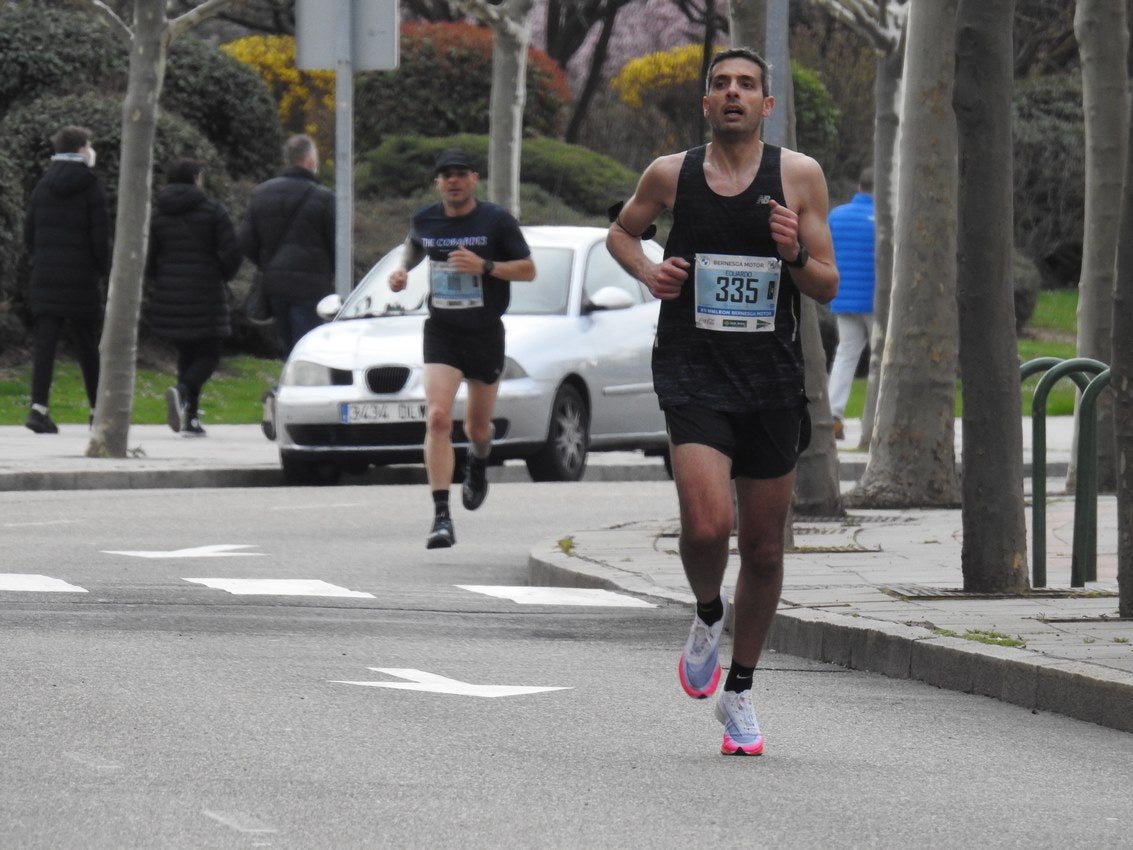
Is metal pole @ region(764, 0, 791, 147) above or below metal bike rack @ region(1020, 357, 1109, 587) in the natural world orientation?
above

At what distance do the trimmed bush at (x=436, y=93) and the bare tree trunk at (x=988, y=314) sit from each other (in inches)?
956

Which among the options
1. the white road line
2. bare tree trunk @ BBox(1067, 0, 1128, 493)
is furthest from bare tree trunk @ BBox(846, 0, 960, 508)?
the white road line

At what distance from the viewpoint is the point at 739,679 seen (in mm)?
6965

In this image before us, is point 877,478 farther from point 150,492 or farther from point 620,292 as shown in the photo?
point 150,492

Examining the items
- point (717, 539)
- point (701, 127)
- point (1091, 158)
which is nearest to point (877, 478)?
point (1091, 158)

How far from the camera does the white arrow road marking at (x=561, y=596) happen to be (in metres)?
10.4

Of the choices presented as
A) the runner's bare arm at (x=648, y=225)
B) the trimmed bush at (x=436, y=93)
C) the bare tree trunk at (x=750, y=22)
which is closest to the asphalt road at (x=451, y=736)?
the runner's bare arm at (x=648, y=225)

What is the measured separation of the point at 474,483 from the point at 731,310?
276 inches

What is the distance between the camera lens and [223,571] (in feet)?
37.7

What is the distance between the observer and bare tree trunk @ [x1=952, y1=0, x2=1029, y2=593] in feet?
32.3

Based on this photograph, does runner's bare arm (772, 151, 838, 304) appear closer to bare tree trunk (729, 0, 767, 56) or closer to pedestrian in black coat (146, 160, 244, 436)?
bare tree trunk (729, 0, 767, 56)

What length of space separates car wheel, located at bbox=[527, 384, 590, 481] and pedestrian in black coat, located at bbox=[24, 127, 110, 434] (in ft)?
14.1

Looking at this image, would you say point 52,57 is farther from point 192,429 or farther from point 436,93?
point 436,93

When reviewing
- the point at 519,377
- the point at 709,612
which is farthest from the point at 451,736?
the point at 519,377
